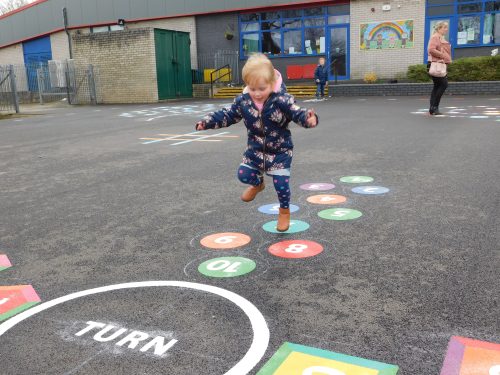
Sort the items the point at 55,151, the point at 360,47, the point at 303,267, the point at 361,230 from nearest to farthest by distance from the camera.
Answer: the point at 303,267, the point at 361,230, the point at 55,151, the point at 360,47

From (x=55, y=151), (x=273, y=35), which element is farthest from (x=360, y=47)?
(x=55, y=151)

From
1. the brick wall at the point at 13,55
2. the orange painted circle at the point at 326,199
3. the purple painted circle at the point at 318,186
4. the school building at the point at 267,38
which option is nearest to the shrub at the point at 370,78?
the school building at the point at 267,38

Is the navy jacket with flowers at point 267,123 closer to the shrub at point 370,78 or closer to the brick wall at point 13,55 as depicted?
the shrub at point 370,78

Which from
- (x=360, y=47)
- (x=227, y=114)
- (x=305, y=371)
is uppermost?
(x=360, y=47)

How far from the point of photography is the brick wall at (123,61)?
75.7ft

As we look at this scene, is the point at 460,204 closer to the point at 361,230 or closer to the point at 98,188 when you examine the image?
the point at 361,230

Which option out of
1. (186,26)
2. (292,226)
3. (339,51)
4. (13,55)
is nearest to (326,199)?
(292,226)

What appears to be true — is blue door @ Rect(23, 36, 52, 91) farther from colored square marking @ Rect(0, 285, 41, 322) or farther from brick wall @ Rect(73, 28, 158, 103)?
colored square marking @ Rect(0, 285, 41, 322)

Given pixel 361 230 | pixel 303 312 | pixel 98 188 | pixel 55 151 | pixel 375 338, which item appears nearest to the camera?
pixel 375 338

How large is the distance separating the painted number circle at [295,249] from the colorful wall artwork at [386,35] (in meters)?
21.1

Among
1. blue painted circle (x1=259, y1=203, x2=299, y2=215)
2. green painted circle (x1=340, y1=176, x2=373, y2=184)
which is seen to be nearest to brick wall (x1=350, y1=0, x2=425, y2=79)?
green painted circle (x1=340, y1=176, x2=373, y2=184)

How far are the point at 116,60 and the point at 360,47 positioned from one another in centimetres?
1142

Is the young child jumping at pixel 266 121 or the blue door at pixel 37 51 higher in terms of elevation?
the blue door at pixel 37 51

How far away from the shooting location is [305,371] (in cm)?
199
